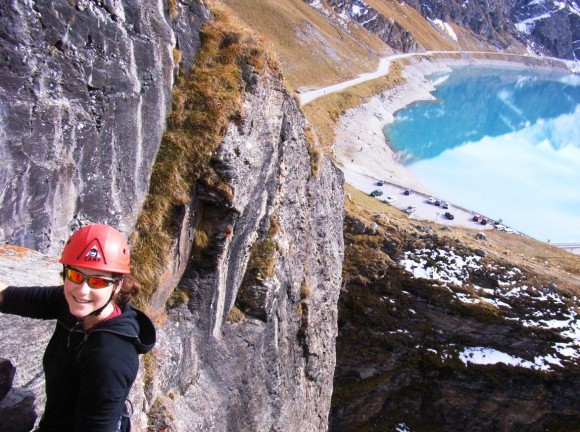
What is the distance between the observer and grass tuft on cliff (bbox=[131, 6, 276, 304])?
11820mm

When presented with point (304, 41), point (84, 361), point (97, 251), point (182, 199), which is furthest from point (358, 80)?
point (84, 361)

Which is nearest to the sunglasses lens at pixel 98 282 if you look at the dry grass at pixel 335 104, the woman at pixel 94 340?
the woman at pixel 94 340

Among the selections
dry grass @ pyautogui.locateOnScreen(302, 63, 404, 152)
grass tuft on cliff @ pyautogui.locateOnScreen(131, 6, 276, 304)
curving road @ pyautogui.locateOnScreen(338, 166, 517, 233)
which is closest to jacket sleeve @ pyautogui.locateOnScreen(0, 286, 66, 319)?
grass tuft on cliff @ pyautogui.locateOnScreen(131, 6, 276, 304)

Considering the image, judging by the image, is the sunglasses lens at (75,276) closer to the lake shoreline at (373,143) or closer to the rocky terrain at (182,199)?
the rocky terrain at (182,199)

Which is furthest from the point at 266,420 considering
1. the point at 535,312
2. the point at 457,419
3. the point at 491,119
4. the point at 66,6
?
the point at 491,119

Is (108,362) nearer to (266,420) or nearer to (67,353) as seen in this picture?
(67,353)

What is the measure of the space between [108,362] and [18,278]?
14.9 feet

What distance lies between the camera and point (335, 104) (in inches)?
3797

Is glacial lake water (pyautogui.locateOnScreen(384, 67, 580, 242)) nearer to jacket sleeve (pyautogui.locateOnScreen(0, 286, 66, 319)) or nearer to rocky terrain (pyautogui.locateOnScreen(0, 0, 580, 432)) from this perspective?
rocky terrain (pyautogui.locateOnScreen(0, 0, 580, 432))

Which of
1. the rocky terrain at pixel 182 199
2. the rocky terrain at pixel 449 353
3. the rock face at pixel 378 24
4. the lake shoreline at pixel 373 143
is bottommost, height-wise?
the rocky terrain at pixel 449 353

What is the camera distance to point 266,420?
50.3 ft

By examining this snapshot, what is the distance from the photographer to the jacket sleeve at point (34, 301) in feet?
18.3

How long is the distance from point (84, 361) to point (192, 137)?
30.1 ft

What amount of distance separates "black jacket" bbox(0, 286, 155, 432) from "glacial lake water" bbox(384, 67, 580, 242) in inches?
2933
